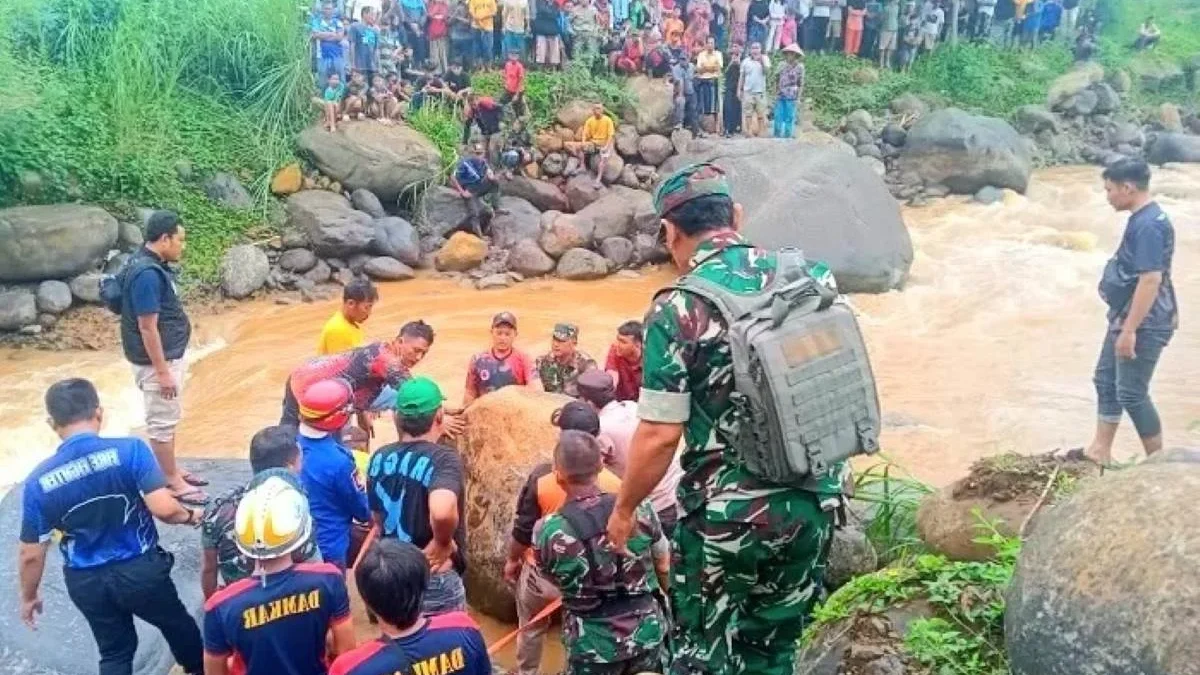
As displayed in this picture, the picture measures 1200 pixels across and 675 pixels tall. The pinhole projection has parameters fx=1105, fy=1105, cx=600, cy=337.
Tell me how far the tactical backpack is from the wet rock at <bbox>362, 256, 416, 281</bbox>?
33.5ft

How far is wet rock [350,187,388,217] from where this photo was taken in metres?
13.5

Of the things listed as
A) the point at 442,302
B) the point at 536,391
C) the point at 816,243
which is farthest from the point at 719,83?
the point at 536,391

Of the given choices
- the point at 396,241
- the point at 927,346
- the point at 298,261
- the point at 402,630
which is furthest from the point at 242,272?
the point at 402,630

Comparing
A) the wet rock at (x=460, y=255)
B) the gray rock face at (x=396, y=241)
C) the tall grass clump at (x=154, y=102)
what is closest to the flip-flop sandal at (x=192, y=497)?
the tall grass clump at (x=154, y=102)

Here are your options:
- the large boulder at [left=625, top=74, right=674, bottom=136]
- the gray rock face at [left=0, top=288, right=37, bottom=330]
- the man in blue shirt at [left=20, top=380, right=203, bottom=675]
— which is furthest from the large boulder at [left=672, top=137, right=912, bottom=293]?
the man in blue shirt at [left=20, top=380, right=203, bottom=675]

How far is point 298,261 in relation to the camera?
498 inches

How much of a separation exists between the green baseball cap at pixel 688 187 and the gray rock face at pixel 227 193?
11.2m

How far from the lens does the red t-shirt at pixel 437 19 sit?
15562 mm

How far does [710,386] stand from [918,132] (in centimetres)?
1494

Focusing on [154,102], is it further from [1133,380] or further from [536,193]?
[1133,380]

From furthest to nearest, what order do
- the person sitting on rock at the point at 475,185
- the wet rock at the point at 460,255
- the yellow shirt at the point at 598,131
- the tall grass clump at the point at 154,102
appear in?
the yellow shirt at the point at 598,131
the person sitting on rock at the point at 475,185
the wet rock at the point at 460,255
the tall grass clump at the point at 154,102

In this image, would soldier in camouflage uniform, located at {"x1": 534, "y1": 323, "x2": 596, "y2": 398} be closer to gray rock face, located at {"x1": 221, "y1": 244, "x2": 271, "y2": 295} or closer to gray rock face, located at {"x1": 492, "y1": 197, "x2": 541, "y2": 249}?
gray rock face, located at {"x1": 221, "y1": 244, "x2": 271, "y2": 295}

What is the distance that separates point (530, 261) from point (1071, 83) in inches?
484

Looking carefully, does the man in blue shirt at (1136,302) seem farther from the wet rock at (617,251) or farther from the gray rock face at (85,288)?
the gray rock face at (85,288)
